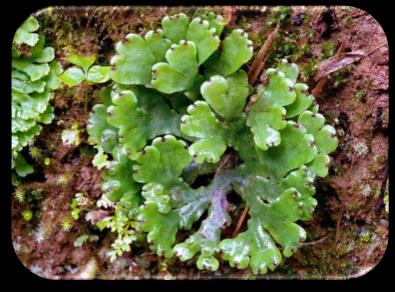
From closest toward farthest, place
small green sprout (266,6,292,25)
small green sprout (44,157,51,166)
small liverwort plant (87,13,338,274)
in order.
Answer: small liverwort plant (87,13,338,274)
small green sprout (266,6,292,25)
small green sprout (44,157,51,166)

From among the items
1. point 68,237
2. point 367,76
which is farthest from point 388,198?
point 68,237

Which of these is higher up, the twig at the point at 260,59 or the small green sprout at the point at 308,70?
the twig at the point at 260,59

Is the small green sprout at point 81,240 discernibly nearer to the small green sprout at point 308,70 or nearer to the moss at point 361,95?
the small green sprout at point 308,70

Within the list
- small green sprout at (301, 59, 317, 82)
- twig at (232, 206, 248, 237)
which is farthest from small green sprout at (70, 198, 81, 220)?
small green sprout at (301, 59, 317, 82)

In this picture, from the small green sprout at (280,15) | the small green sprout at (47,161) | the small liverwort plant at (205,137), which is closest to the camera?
the small liverwort plant at (205,137)

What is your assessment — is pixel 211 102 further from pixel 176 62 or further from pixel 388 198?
pixel 388 198

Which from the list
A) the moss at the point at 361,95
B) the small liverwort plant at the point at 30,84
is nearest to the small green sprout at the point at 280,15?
the moss at the point at 361,95

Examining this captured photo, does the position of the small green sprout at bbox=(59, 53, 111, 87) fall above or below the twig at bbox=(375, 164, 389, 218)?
above

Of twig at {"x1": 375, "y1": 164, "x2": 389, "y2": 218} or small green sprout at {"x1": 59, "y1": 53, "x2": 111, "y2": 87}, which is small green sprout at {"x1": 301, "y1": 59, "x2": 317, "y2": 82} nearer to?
twig at {"x1": 375, "y1": 164, "x2": 389, "y2": 218}
